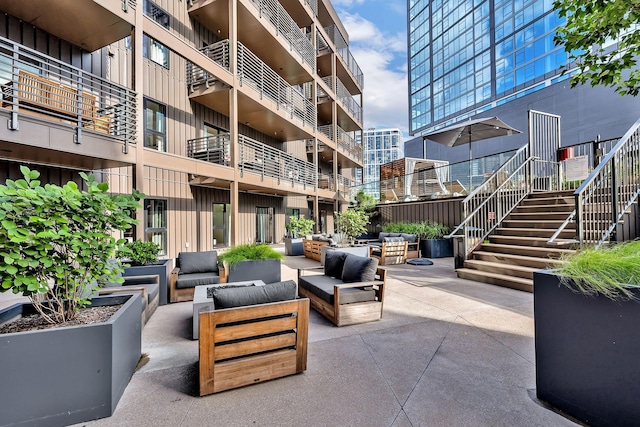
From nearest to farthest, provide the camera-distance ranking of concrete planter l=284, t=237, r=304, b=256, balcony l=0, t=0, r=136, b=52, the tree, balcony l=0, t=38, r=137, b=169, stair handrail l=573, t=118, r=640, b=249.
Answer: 1. the tree
2. balcony l=0, t=38, r=137, b=169
3. stair handrail l=573, t=118, r=640, b=249
4. balcony l=0, t=0, r=136, b=52
5. concrete planter l=284, t=237, r=304, b=256

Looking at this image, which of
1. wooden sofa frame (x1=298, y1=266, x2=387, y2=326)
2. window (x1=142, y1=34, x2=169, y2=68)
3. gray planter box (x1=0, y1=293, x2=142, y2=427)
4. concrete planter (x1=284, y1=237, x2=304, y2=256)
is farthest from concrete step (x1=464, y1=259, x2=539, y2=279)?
window (x1=142, y1=34, x2=169, y2=68)

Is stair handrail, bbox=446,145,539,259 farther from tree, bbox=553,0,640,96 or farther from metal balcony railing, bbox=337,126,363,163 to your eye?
metal balcony railing, bbox=337,126,363,163

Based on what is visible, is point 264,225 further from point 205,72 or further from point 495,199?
point 495,199

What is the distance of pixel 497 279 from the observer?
249 inches

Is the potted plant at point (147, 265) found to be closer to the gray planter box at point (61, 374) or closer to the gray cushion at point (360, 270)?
the gray planter box at point (61, 374)

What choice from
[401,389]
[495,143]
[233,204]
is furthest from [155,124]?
[495,143]

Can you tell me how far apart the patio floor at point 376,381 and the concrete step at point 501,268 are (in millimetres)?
1942

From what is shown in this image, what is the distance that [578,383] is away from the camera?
6.96 feet

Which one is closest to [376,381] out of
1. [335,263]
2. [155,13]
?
[335,263]

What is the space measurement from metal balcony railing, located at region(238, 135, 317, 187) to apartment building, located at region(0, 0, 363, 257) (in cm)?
8

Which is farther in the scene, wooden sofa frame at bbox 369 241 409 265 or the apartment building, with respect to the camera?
wooden sofa frame at bbox 369 241 409 265

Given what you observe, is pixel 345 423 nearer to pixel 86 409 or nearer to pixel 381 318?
pixel 86 409

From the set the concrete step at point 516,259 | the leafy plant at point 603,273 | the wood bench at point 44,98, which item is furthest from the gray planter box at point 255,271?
the concrete step at point 516,259

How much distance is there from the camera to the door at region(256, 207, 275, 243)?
13.9 m
